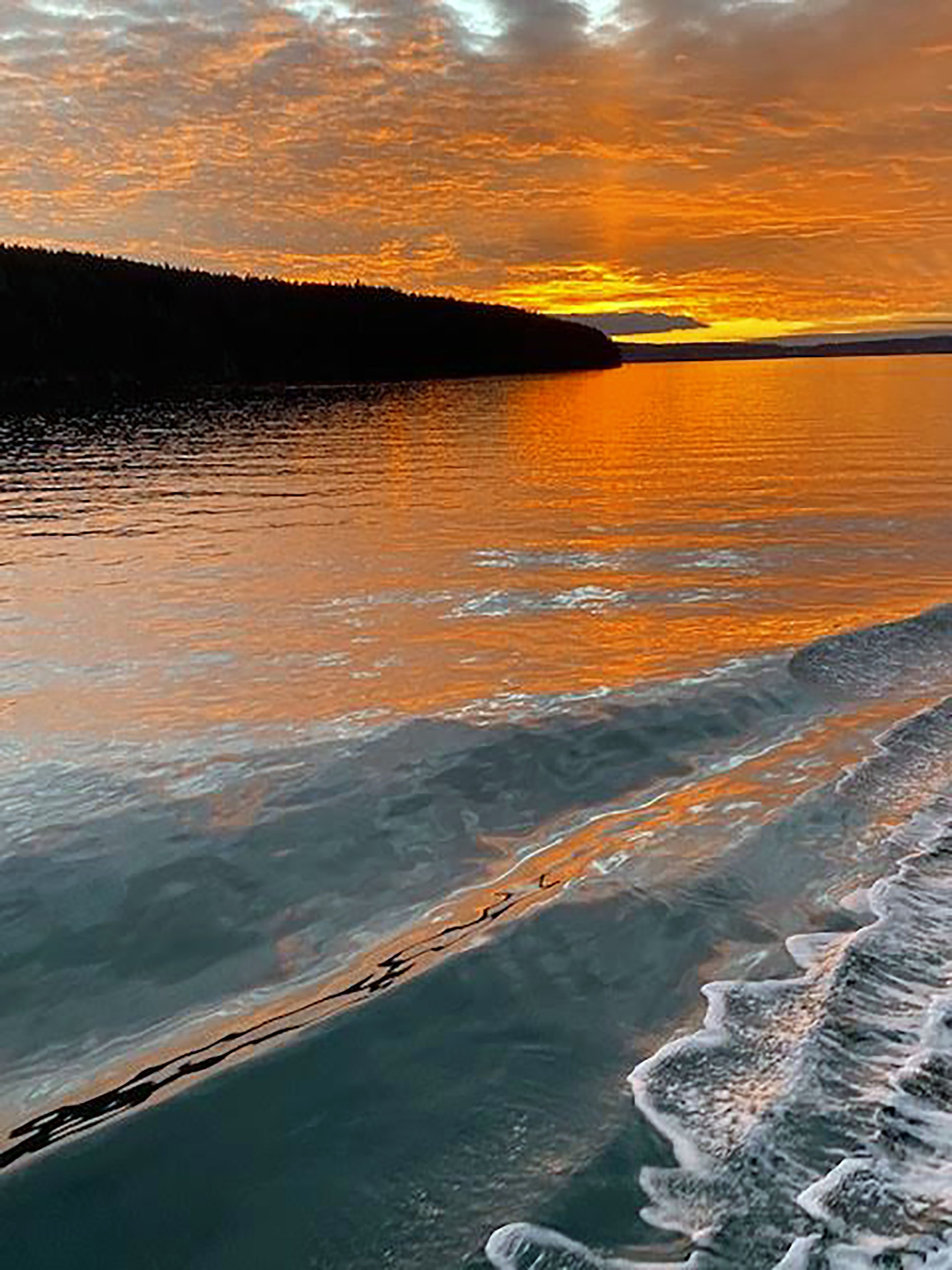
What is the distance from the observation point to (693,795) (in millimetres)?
8297

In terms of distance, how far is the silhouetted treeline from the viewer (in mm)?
132750

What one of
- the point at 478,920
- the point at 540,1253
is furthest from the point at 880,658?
the point at 540,1253

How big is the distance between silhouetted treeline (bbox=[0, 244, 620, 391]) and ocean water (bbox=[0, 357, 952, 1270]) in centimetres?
12466

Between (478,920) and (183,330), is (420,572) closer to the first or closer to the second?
(478,920)

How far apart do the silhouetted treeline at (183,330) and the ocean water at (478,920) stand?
124657 mm

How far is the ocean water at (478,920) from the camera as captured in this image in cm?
392

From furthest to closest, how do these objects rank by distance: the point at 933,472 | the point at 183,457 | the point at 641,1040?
the point at 183,457 → the point at 933,472 → the point at 641,1040

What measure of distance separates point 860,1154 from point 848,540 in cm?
1819

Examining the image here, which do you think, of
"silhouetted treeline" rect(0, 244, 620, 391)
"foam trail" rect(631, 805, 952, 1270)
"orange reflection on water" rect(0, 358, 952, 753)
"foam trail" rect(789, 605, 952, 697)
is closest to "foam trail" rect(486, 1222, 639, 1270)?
"foam trail" rect(631, 805, 952, 1270)

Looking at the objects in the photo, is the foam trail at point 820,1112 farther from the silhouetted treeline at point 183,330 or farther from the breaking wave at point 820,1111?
the silhouetted treeline at point 183,330

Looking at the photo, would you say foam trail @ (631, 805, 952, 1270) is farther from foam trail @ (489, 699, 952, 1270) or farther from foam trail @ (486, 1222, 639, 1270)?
foam trail @ (486, 1222, 639, 1270)

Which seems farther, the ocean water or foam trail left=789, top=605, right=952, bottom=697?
foam trail left=789, top=605, right=952, bottom=697

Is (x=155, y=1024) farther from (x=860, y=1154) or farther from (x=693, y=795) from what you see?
(x=693, y=795)

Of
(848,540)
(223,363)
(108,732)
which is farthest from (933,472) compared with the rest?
(223,363)
